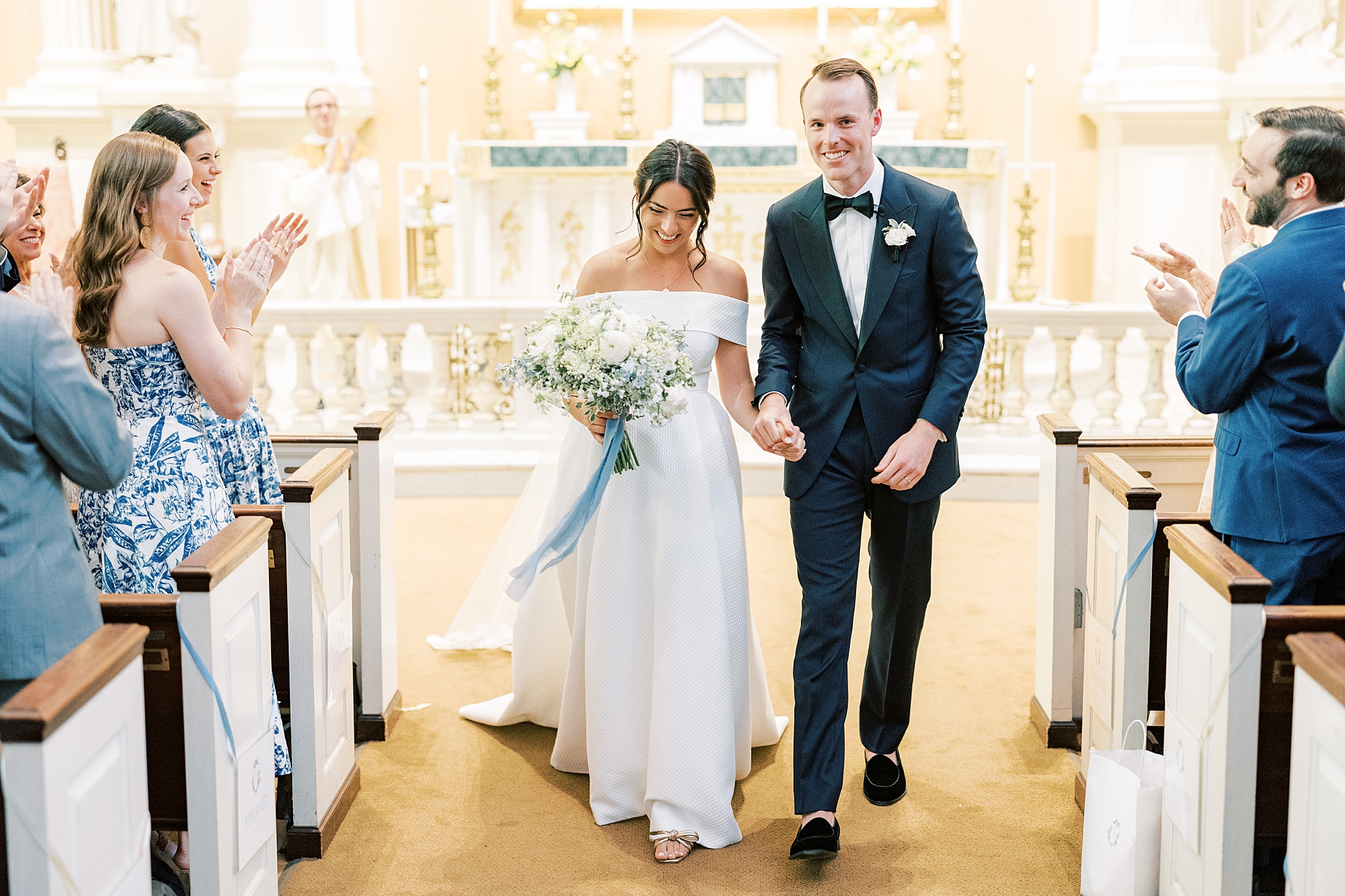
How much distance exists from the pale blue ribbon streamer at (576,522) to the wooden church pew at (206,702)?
34.0 inches

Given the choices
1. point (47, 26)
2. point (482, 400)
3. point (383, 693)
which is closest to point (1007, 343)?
point (482, 400)

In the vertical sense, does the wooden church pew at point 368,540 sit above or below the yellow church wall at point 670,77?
below

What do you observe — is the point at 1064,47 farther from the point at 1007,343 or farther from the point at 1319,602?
the point at 1319,602

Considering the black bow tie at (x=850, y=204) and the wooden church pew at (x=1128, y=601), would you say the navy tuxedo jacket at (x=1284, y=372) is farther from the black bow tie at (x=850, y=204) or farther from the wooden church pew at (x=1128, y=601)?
the black bow tie at (x=850, y=204)

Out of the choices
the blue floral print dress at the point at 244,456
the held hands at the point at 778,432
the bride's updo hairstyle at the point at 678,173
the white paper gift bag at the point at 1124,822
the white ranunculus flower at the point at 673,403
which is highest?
the bride's updo hairstyle at the point at 678,173

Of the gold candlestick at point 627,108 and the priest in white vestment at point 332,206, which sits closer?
the priest in white vestment at point 332,206

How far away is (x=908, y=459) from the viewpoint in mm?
3119

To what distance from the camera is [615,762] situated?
3.48 meters

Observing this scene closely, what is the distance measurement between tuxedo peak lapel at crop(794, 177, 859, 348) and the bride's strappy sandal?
1266mm

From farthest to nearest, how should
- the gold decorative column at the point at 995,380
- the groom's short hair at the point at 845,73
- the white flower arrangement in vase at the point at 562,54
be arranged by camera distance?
the white flower arrangement in vase at the point at 562,54
the gold decorative column at the point at 995,380
the groom's short hair at the point at 845,73

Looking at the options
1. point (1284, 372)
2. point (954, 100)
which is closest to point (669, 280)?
point (1284, 372)

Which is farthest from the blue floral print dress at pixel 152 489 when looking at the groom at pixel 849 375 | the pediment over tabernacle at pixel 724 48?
the pediment over tabernacle at pixel 724 48

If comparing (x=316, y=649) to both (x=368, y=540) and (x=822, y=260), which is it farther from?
(x=822, y=260)

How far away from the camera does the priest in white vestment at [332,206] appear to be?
875 cm
